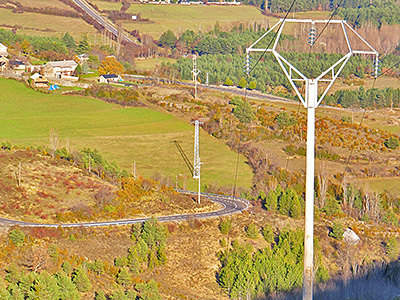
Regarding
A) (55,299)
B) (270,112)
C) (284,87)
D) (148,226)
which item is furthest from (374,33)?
(55,299)

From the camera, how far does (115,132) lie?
91500 millimetres

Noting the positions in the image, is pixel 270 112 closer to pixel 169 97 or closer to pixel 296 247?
pixel 169 97

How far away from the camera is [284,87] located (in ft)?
495

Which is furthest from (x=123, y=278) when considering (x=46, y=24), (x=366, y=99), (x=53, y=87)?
(x=46, y=24)

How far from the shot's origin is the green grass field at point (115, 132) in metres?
80.8

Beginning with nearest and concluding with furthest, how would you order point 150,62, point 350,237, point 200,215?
point 200,215, point 350,237, point 150,62

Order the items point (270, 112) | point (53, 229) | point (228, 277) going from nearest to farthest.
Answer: point (228, 277) → point (53, 229) → point (270, 112)

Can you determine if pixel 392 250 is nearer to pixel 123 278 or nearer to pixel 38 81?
pixel 123 278

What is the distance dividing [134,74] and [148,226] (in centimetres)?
8964

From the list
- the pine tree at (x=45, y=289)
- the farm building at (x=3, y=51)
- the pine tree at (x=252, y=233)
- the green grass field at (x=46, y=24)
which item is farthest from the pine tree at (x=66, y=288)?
the green grass field at (x=46, y=24)

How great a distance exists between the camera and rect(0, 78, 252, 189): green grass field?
3179 inches

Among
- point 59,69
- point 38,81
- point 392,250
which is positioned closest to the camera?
point 392,250

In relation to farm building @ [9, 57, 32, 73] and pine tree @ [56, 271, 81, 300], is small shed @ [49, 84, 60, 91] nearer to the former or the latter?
farm building @ [9, 57, 32, 73]

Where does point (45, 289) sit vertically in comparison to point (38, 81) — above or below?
below
